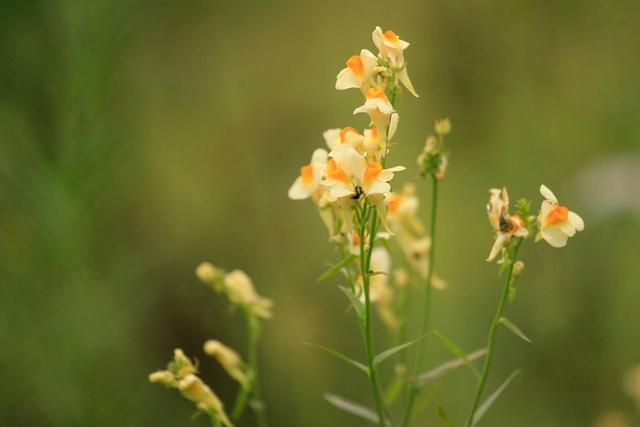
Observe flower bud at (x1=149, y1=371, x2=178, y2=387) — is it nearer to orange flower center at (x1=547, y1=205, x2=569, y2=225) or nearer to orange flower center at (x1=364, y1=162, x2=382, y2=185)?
orange flower center at (x1=364, y1=162, x2=382, y2=185)

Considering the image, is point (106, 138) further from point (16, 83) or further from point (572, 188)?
point (572, 188)

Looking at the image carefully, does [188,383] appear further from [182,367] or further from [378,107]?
[378,107]

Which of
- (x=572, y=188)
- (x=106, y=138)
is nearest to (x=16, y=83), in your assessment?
(x=106, y=138)

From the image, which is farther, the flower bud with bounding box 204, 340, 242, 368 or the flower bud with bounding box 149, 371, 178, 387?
the flower bud with bounding box 204, 340, 242, 368

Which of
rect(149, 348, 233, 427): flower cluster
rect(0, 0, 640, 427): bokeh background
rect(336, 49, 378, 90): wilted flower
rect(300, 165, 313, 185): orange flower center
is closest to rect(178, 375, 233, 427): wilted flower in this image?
rect(149, 348, 233, 427): flower cluster

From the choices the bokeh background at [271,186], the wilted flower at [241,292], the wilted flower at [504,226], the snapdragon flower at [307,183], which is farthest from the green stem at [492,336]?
the bokeh background at [271,186]

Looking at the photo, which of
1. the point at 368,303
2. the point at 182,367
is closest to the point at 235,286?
the point at 182,367
